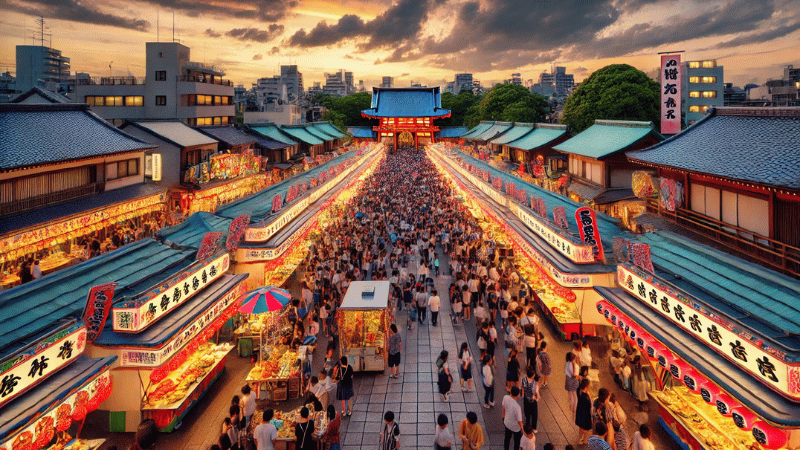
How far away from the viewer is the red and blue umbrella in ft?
38.4

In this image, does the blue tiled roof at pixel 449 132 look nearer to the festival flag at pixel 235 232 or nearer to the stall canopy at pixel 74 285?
the festival flag at pixel 235 232

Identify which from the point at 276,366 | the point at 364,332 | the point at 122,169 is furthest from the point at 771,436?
the point at 122,169

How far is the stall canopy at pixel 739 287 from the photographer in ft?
23.6

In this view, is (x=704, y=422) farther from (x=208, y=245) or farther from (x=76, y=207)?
(x=76, y=207)

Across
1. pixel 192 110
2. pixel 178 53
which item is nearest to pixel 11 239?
pixel 192 110

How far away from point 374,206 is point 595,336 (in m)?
22.2

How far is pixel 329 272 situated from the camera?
17969 millimetres

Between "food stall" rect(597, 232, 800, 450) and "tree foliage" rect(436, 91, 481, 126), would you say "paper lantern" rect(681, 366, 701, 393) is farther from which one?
"tree foliage" rect(436, 91, 481, 126)

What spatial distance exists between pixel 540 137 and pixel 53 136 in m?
31.3

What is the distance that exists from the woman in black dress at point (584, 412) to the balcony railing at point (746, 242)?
15.4 ft

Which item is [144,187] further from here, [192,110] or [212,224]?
[192,110]

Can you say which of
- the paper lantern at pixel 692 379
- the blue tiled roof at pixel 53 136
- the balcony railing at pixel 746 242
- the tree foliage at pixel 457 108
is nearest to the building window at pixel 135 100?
the blue tiled roof at pixel 53 136

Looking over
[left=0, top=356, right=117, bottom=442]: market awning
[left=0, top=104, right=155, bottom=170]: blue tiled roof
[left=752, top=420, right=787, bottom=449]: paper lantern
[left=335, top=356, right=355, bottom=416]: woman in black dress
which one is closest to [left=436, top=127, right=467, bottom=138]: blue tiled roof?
[left=0, top=104, right=155, bottom=170]: blue tiled roof

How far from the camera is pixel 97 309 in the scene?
8.52 m
